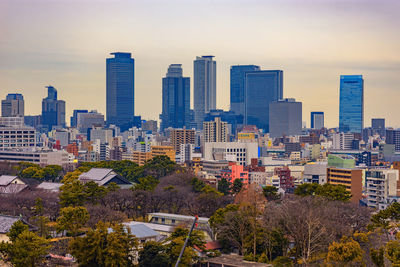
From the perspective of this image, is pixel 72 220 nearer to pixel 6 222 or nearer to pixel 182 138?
pixel 6 222

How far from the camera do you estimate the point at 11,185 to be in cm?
5481

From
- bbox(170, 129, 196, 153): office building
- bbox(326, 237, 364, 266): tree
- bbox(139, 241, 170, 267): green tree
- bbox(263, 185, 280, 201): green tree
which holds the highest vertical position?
bbox(170, 129, 196, 153): office building

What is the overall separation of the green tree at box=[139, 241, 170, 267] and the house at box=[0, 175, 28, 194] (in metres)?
23.7

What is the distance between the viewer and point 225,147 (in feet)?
389

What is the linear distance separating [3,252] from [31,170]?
36314 millimetres

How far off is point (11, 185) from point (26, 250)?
26568 mm

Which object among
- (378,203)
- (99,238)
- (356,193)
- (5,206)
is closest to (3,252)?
(99,238)

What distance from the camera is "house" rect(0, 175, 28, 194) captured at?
175ft

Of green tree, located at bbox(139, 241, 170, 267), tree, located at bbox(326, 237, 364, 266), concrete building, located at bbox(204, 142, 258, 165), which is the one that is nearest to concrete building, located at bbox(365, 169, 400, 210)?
tree, located at bbox(326, 237, 364, 266)

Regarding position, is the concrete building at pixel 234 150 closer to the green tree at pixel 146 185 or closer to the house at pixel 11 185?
the house at pixel 11 185

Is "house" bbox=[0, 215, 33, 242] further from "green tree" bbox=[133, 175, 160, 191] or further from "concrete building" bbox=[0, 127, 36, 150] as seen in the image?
"concrete building" bbox=[0, 127, 36, 150]

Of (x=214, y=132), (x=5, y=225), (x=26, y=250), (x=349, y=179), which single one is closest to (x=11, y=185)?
(x=5, y=225)

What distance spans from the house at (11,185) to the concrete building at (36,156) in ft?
153

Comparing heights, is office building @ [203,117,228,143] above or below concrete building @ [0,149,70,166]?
above
